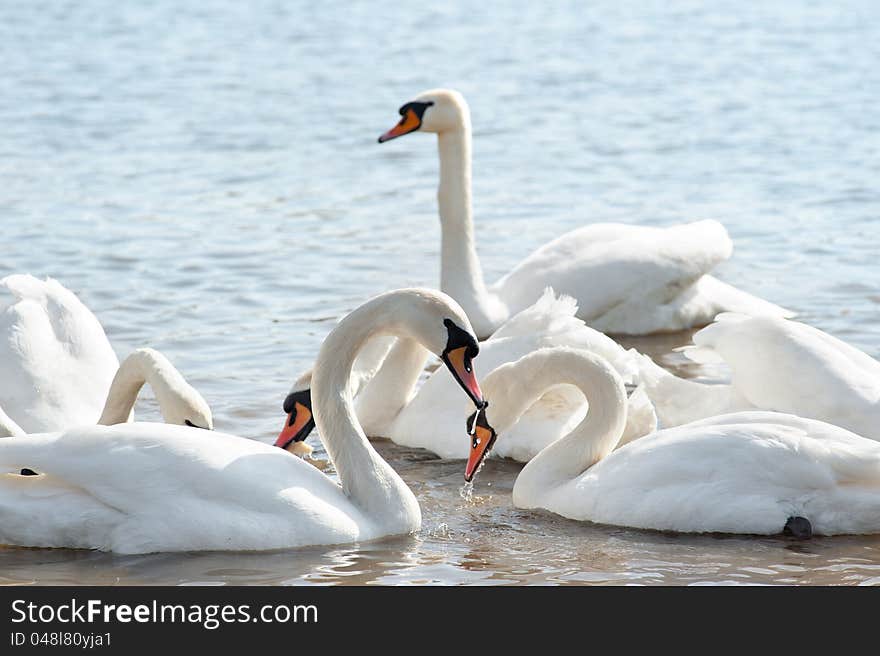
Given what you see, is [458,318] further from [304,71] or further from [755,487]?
[304,71]

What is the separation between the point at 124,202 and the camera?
15117mm

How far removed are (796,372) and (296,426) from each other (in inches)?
90.3

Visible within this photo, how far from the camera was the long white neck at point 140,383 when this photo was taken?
7.68 m

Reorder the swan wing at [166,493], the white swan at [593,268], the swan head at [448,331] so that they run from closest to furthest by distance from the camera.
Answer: the swan wing at [166,493] → the swan head at [448,331] → the white swan at [593,268]

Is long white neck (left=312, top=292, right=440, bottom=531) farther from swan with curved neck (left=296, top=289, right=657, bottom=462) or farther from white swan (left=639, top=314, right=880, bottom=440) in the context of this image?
white swan (left=639, top=314, right=880, bottom=440)

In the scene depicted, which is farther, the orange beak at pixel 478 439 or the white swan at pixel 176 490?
the orange beak at pixel 478 439

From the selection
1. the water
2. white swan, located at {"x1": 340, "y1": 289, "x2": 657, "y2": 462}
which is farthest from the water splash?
white swan, located at {"x1": 340, "y1": 289, "x2": 657, "y2": 462}

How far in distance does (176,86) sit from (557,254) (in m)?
12.0

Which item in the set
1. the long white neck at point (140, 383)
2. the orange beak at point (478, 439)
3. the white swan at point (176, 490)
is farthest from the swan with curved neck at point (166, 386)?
the orange beak at point (478, 439)

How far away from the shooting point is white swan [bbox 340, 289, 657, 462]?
849 cm

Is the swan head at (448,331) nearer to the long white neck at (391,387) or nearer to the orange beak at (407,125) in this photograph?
the long white neck at (391,387)

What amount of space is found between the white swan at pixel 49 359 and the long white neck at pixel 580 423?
2.06 m

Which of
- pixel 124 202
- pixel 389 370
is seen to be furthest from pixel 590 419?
pixel 124 202

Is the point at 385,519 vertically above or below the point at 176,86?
below
